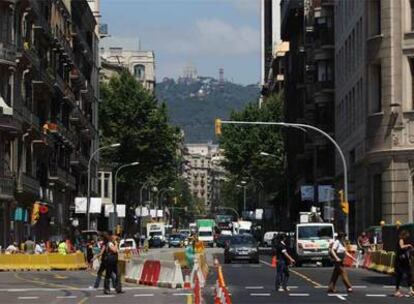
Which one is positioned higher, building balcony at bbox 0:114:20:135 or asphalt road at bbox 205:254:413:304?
building balcony at bbox 0:114:20:135

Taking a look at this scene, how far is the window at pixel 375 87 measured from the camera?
197 ft

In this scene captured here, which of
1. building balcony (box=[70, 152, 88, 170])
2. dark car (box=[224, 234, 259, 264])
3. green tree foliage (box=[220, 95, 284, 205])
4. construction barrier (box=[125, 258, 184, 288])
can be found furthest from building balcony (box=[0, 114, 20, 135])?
green tree foliage (box=[220, 95, 284, 205])

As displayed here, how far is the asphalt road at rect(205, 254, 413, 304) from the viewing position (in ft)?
95.6

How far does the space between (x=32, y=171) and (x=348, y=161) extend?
20.9 metres

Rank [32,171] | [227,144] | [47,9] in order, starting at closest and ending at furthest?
[32,171]
[47,9]
[227,144]

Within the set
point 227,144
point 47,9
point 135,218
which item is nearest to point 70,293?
point 47,9

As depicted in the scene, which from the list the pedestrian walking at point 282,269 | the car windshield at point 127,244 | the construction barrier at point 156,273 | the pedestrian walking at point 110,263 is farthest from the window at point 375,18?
the pedestrian walking at point 110,263

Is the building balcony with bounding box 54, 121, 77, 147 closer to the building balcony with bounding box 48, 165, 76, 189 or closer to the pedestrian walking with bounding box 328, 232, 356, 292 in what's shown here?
the building balcony with bounding box 48, 165, 76, 189

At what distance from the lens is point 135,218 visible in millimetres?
137875

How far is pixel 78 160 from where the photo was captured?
97625 mm

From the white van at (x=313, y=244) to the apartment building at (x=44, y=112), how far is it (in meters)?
16.7

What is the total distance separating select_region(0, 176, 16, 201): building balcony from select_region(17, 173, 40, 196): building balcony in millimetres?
2388

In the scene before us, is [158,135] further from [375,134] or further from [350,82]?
[375,134]

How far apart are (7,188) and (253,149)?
2270 inches
